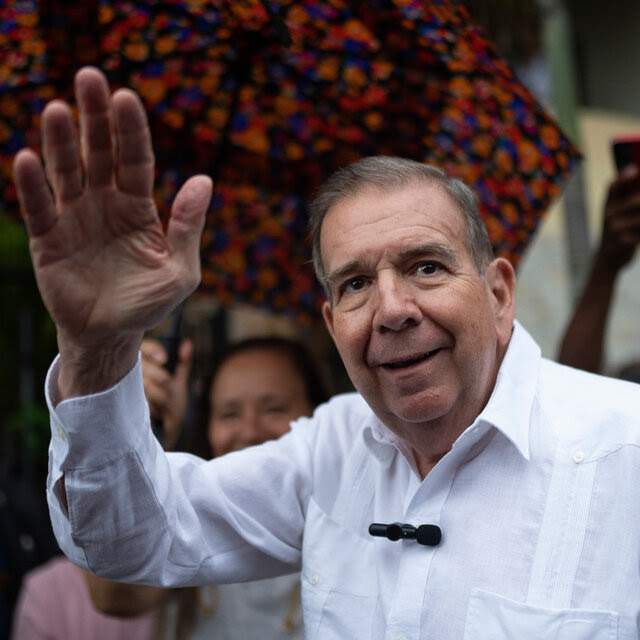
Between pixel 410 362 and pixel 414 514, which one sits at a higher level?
pixel 410 362

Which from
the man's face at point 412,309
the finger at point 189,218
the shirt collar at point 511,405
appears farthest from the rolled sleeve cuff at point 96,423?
the shirt collar at point 511,405

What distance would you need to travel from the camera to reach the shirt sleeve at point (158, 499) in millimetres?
1636

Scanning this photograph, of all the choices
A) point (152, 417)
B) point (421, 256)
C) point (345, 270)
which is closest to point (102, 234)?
point (345, 270)

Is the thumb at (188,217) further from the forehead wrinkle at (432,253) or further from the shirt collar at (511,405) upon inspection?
the shirt collar at (511,405)

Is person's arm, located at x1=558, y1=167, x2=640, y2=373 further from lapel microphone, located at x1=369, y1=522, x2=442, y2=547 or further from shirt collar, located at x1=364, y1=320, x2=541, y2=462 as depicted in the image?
lapel microphone, located at x1=369, y1=522, x2=442, y2=547

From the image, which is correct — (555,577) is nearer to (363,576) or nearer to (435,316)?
(363,576)

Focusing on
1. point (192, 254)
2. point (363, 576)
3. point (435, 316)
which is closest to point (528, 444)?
point (435, 316)

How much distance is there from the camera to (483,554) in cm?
163

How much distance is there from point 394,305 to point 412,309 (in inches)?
1.6

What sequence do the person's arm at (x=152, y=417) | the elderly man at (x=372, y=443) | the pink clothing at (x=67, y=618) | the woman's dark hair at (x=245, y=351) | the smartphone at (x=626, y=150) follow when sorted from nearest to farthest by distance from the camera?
the elderly man at (x=372, y=443)
the person's arm at (x=152, y=417)
the smartphone at (x=626, y=150)
the pink clothing at (x=67, y=618)
the woman's dark hair at (x=245, y=351)

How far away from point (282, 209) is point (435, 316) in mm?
2004

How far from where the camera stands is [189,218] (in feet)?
4.95

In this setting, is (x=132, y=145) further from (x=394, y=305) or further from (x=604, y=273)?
(x=604, y=273)

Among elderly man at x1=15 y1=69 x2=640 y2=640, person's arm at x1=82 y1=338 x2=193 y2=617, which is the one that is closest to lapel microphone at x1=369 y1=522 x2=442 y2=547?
elderly man at x1=15 y1=69 x2=640 y2=640
